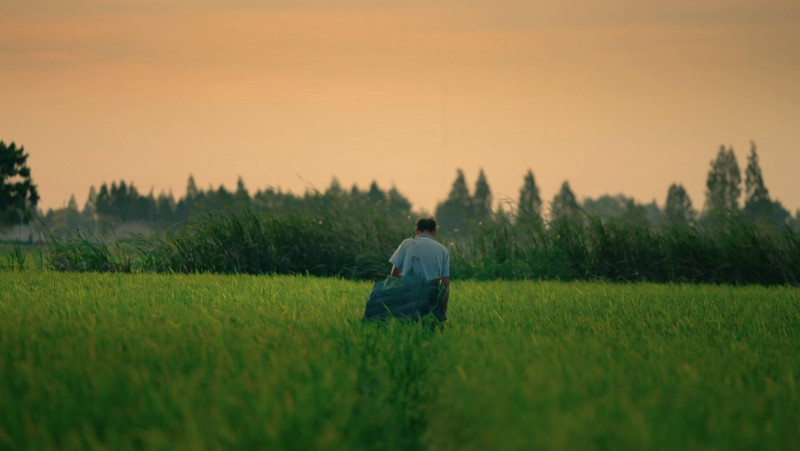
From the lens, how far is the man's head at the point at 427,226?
28.9 feet

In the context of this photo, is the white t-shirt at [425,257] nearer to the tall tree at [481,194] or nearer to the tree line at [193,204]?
the tree line at [193,204]

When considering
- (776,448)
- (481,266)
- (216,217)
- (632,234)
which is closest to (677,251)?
(632,234)

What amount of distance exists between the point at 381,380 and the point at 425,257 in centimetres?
320

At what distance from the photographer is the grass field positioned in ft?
13.8

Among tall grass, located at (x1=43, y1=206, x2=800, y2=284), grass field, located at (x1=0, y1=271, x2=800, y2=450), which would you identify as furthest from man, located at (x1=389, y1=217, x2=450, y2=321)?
tall grass, located at (x1=43, y1=206, x2=800, y2=284)

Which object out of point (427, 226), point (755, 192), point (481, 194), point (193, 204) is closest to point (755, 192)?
point (755, 192)

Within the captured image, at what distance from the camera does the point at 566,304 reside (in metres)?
11.5

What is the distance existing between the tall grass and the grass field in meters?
8.07

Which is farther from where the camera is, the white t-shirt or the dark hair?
the dark hair

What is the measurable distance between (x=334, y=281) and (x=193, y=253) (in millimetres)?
4702

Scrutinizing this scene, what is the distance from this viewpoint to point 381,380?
18.5 ft

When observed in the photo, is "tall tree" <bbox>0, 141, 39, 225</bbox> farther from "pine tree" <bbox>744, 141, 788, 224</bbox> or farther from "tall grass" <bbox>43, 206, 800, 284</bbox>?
"pine tree" <bbox>744, 141, 788, 224</bbox>

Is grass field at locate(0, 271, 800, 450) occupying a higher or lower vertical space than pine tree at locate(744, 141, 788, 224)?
lower

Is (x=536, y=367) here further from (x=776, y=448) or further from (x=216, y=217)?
(x=216, y=217)
